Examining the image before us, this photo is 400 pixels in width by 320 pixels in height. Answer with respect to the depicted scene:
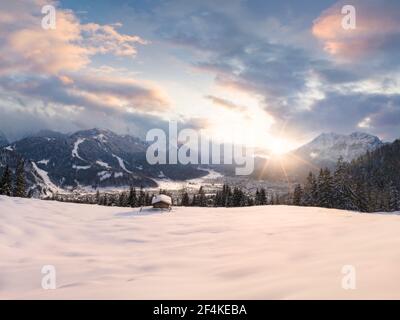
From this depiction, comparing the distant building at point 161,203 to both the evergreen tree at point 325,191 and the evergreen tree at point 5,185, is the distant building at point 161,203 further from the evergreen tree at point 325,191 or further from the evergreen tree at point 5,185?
the evergreen tree at point 5,185

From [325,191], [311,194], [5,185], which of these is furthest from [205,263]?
[5,185]

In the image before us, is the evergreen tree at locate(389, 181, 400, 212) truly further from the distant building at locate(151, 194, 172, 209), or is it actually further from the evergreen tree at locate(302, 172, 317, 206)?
the distant building at locate(151, 194, 172, 209)

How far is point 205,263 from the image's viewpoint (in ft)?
31.9

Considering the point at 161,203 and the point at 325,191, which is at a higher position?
the point at 325,191

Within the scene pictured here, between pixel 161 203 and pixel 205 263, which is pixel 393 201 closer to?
pixel 161 203

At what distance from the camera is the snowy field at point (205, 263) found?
6.34 metres

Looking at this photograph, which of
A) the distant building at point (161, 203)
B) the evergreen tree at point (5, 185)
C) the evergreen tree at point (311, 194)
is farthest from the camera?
the evergreen tree at point (311, 194)

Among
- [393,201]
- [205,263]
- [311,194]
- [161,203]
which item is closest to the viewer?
[205,263]

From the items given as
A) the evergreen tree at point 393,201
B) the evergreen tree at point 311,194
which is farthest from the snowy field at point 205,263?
the evergreen tree at point 393,201

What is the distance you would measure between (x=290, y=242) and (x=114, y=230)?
11588 millimetres

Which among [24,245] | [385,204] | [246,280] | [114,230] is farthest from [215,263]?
[385,204]
